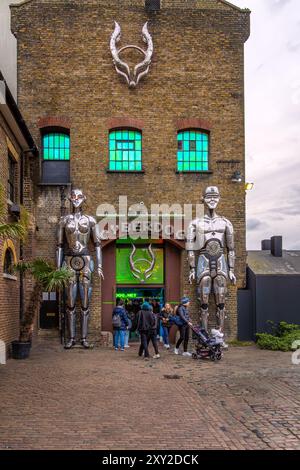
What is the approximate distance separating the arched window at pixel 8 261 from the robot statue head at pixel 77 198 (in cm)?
281

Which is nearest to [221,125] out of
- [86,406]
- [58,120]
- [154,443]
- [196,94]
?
[196,94]

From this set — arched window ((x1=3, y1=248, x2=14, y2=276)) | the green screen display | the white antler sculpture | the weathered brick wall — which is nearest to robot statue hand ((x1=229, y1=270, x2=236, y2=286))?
the green screen display

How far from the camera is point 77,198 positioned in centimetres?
1736

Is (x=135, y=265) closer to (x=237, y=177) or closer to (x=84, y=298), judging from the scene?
(x=84, y=298)

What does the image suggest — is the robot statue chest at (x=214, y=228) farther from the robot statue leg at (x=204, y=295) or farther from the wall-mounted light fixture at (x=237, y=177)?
the wall-mounted light fixture at (x=237, y=177)

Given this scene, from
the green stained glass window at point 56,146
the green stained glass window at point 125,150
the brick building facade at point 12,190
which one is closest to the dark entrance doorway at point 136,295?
the brick building facade at point 12,190

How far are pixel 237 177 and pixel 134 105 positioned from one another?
168 inches

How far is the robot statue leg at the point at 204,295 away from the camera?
58.3ft

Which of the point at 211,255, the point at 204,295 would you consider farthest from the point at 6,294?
the point at 211,255

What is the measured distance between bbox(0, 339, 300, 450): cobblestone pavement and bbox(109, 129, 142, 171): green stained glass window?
711 centimetres

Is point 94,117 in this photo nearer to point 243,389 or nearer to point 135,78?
point 135,78

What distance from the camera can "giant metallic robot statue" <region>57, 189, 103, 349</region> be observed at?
17344 mm

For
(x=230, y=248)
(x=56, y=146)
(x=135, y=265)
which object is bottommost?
(x=135, y=265)

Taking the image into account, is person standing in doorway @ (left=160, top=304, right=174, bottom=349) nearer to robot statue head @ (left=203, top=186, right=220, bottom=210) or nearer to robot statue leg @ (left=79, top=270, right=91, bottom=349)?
robot statue leg @ (left=79, top=270, right=91, bottom=349)
